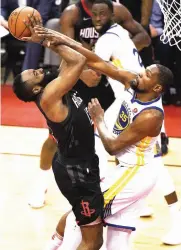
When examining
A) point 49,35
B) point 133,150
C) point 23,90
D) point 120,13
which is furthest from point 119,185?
point 120,13

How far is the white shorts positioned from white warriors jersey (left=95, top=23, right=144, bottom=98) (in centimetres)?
120

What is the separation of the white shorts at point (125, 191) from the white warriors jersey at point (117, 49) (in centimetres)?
120

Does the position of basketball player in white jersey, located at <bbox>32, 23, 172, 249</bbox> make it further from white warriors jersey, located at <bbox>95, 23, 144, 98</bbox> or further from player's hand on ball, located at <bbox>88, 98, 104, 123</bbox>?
white warriors jersey, located at <bbox>95, 23, 144, 98</bbox>

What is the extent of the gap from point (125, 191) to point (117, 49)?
1.43m

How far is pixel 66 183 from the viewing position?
3.80 metres

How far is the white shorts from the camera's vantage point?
153 inches

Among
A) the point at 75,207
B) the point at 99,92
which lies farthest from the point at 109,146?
the point at 99,92

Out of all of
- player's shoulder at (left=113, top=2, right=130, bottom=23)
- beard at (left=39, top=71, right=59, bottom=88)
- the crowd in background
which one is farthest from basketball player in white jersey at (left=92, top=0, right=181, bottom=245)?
the crowd in background

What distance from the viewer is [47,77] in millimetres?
3809

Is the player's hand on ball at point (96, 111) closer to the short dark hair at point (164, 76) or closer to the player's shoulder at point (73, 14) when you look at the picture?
the short dark hair at point (164, 76)

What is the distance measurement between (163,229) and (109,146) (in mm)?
1308

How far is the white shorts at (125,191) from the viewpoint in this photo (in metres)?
3.88

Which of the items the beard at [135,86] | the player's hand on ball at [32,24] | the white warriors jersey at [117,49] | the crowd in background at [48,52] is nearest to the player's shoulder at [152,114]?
the beard at [135,86]

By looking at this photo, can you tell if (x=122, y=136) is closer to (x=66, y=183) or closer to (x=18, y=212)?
(x=66, y=183)
